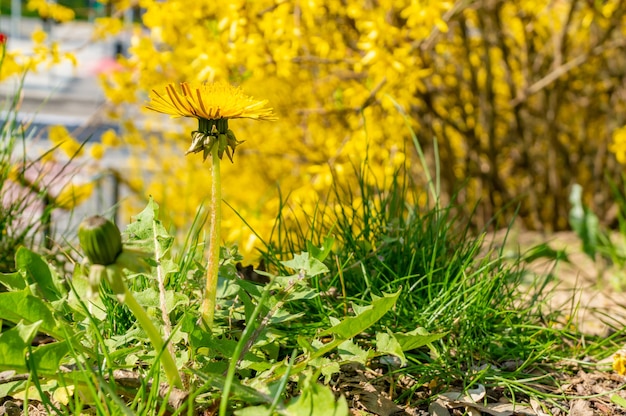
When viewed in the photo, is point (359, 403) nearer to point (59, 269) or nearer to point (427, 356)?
point (427, 356)

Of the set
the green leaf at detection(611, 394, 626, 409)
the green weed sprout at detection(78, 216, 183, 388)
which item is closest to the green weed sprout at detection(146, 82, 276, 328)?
the green weed sprout at detection(78, 216, 183, 388)

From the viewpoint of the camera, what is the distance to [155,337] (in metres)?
1.23

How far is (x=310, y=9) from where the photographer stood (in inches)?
115

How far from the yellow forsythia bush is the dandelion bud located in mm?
1943

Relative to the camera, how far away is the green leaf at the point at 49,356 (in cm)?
127

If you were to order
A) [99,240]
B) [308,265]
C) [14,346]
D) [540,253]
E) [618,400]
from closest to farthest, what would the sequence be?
[99,240] → [14,346] → [308,265] → [618,400] → [540,253]

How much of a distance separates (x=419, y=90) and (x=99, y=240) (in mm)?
3653

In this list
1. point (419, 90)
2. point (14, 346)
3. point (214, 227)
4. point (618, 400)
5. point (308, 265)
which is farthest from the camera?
point (419, 90)

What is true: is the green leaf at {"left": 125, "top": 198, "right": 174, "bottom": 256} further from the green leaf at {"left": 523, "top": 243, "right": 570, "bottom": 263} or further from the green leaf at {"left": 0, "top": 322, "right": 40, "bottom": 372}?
the green leaf at {"left": 523, "top": 243, "right": 570, "bottom": 263}

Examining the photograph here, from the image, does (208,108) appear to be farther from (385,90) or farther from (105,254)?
(385,90)

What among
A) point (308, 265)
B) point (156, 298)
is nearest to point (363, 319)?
point (308, 265)

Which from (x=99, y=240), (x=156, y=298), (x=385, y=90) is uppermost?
(x=385, y=90)

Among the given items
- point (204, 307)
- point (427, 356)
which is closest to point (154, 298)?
point (204, 307)

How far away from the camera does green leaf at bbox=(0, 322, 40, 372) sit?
1214 millimetres
